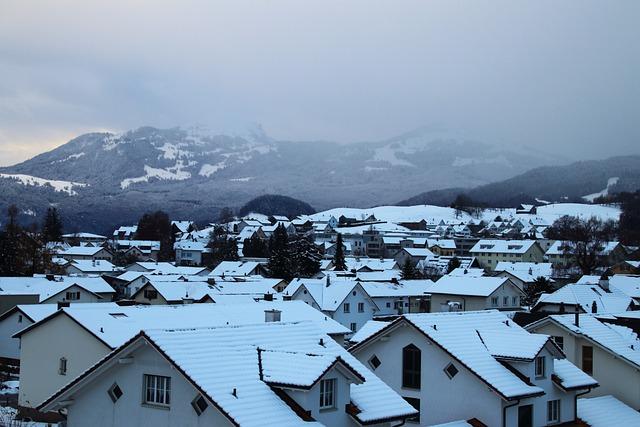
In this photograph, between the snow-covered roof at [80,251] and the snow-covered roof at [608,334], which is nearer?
the snow-covered roof at [608,334]

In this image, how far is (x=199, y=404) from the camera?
14969 mm

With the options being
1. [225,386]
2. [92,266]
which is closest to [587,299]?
[225,386]

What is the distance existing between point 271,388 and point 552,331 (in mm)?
16445

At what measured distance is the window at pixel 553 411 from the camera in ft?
73.6

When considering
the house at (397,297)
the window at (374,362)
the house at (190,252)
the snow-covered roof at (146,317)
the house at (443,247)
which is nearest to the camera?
the window at (374,362)

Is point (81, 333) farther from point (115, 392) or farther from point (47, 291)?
point (47, 291)

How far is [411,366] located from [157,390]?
30.6ft

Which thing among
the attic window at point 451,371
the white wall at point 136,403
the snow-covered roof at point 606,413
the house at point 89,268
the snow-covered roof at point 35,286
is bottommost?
the house at point 89,268

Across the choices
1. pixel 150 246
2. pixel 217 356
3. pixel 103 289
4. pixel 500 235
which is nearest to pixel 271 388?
pixel 217 356

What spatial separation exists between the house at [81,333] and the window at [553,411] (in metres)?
13.1

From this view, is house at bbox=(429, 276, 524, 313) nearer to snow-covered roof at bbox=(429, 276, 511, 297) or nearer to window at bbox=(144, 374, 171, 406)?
snow-covered roof at bbox=(429, 276, 511, 297)

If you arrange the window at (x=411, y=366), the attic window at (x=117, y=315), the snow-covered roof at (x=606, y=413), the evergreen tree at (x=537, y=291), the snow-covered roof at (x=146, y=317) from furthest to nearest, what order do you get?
1. the evergreen tree at (x=537, y=291)
2. the attic window at (x=117, y=315)
3. the snow-covered roof at (x=146, y=317)
4. the snow-covered roof at (x=606, y=413)
5. the window at (x=411, y=366)

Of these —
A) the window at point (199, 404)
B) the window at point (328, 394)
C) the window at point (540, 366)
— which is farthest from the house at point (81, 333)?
the window at point (199, 404)

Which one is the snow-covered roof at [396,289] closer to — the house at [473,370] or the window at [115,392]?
the house at [473,370]
